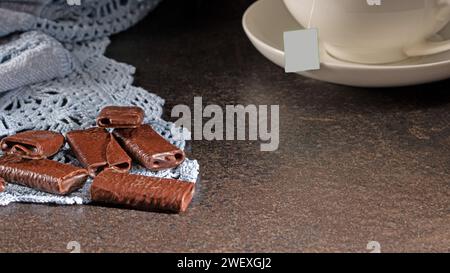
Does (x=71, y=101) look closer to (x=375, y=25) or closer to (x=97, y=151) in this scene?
(x=97, y=151)

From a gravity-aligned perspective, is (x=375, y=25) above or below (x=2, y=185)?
above

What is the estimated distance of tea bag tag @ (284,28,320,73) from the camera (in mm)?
965

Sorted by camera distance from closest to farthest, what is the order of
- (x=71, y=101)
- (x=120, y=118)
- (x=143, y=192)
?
(x=143, y=192), (x=120, y=118), (x=71, y=101)

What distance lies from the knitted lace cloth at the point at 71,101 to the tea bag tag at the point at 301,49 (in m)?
0.17

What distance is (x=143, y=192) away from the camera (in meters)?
0.80

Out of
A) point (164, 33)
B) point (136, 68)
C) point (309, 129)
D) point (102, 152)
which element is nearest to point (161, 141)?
point (102, 152)

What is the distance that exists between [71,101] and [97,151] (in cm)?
17

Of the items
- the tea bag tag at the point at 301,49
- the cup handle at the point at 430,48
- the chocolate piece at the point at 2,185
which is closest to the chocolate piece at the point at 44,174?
the chocolate piece at the point at 2,185

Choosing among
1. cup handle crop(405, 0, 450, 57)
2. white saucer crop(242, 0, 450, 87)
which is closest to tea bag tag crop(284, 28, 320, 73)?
white saucer crop(242, 0, 450, 87)

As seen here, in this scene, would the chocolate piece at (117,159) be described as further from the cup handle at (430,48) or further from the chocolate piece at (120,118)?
the cup handle at (430,48)

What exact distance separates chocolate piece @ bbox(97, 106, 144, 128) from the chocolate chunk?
0.01 metres

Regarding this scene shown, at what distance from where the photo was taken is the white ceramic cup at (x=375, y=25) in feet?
3.10

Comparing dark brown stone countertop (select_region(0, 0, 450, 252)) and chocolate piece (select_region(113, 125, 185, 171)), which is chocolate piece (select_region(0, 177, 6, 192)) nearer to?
dark brown stone countertop (select_region(0, 0, 450, 252))

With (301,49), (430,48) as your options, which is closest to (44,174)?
(301,49)
